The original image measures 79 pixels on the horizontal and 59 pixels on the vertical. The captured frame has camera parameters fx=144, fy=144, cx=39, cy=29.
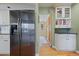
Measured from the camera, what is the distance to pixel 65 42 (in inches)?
160

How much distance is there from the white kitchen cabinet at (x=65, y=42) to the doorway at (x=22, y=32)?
721 millimetres

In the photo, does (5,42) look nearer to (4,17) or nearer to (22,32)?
(22,32)

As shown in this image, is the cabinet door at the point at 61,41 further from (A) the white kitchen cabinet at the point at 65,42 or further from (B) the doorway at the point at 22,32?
(B) the doorway at the point at 22,32

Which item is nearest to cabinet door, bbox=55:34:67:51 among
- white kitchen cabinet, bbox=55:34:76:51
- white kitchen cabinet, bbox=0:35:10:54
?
white kitchen cabinet, bbox=55:34:76:51

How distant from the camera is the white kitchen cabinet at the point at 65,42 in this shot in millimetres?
3884

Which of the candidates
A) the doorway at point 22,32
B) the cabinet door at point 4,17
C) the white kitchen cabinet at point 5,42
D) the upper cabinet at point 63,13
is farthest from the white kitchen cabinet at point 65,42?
the cabinet door at point 4,17

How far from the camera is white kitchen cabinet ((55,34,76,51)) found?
388 centimetres

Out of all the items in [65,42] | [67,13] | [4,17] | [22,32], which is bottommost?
[65,42]

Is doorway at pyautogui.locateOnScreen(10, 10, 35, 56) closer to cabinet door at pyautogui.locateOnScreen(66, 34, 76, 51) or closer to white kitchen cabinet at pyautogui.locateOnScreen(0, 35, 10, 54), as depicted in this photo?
white kitchen cabinet at pyautogui.locateOnScreen(0, 35, 10, 54)

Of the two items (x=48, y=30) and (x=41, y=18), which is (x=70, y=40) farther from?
(x=41, y=18)

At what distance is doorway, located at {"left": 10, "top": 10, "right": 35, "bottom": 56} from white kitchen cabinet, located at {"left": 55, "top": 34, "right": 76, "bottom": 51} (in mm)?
721

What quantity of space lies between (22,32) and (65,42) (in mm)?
1259

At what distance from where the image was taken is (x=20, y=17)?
3.62 metres

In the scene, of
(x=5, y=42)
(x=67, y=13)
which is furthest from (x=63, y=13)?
(x=5, y=42)
